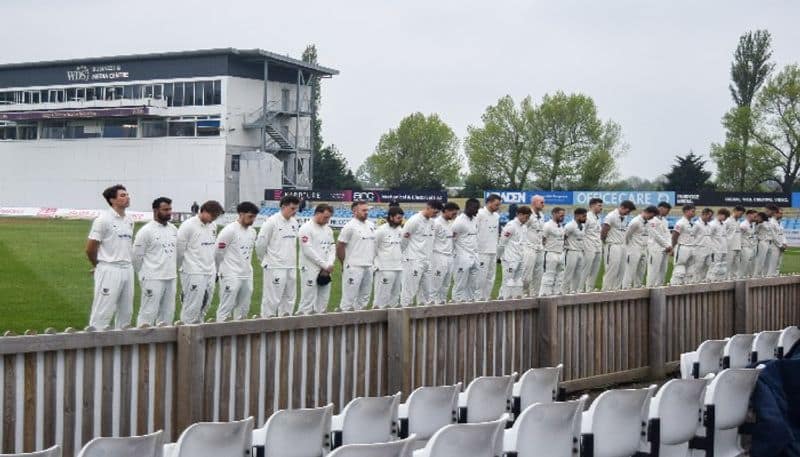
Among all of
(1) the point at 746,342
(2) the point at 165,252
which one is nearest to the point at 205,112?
(2) the point at 165,252

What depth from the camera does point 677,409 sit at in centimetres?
726

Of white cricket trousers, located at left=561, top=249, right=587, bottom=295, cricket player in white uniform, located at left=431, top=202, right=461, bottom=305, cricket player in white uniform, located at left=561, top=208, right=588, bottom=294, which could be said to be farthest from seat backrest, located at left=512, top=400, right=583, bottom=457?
white cricket trousers, located at left=561, top=249, right=587, bottom=295

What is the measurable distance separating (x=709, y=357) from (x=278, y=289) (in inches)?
303

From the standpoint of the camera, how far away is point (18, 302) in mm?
19031

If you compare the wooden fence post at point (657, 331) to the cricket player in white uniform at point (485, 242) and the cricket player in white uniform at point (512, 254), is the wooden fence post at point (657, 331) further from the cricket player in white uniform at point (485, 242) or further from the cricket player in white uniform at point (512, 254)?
the cricket player in white uniform at point (512, 254)

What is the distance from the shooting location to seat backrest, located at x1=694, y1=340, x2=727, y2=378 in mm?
9617

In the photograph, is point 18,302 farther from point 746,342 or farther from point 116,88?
point 116,88

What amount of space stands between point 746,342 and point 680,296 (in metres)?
3.64

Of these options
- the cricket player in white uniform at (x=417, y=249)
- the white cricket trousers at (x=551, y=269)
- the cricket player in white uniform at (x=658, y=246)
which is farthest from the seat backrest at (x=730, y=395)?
the cricket player in white uniform at (x=658, y=246)

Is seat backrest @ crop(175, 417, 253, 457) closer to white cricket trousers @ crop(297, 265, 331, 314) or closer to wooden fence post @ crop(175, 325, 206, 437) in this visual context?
wooden fence post @ crop(175, 325, 206, 437)

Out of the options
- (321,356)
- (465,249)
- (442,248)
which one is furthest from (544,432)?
(465,249)

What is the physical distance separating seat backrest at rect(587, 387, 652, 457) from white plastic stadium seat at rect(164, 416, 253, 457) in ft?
7.07

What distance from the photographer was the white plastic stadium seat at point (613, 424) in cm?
666

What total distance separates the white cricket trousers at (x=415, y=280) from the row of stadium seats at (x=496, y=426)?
1009 cm
